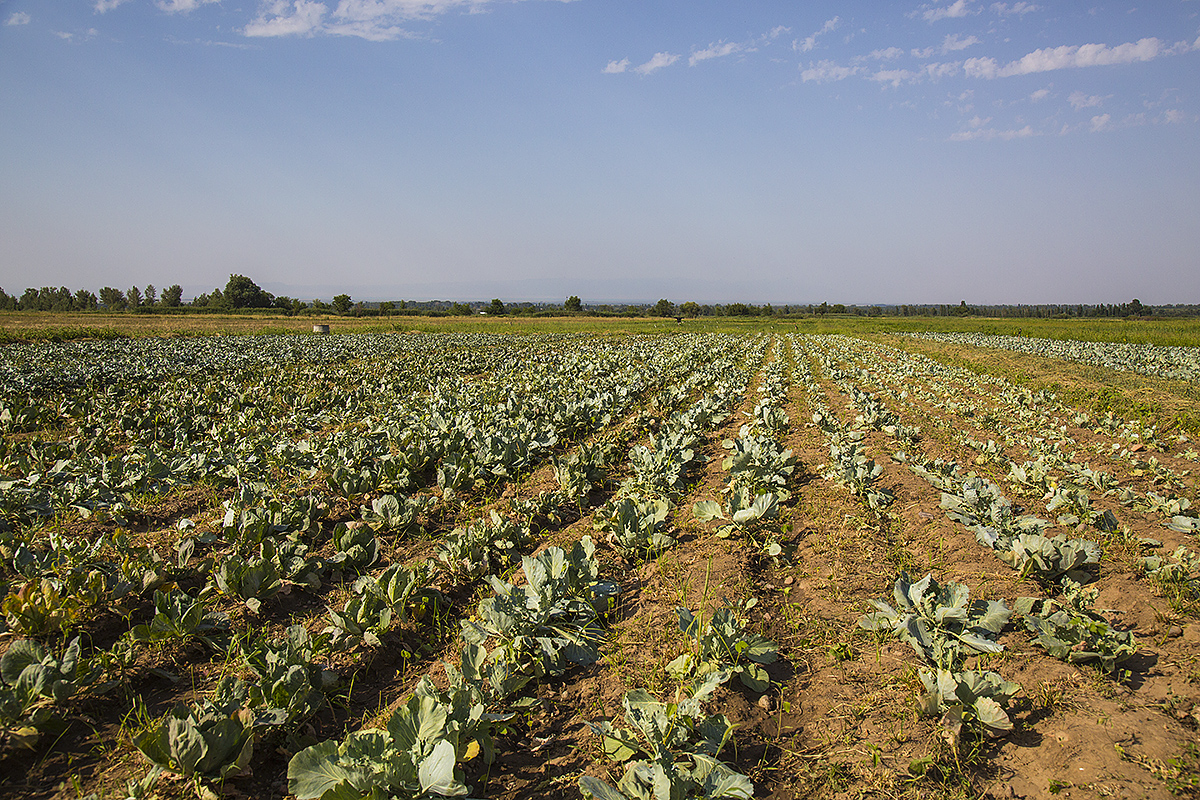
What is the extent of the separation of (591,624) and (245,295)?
128 meters

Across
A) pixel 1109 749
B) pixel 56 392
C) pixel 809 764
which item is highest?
pixel 56 392

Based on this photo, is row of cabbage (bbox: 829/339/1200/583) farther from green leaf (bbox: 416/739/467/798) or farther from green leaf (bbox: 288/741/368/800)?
green leaf (bbox: 288/741/368/800)

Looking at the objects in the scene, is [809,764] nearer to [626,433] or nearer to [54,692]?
[54,692]

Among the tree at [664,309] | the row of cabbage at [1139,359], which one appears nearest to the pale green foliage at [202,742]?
the row of cabbage at [1139,359]

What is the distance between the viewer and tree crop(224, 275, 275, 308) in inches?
4064

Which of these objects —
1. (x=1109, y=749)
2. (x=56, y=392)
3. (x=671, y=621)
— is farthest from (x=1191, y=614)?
(x=56, y=392)

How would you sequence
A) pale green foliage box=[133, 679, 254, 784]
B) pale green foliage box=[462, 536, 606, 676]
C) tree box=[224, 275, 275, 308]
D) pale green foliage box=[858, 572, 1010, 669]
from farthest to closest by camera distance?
tree box=[224, 275, 275, 308] → pale green foliage box=[462, 536, 606, 676] → pale green foliage box=[858, 572, 1010, 669] → pale green foliage box=[133, 679, 254, 784]

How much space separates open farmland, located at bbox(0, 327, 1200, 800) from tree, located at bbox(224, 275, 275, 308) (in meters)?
116

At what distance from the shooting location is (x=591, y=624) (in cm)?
348

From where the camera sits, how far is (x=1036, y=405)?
11.4 m

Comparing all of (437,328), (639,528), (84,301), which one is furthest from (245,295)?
(639,528)

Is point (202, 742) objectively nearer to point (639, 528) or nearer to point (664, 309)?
point (639, 528)

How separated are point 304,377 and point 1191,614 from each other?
1856cm

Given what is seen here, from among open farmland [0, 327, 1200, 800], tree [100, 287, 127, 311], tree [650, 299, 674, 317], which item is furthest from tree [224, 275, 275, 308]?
open farmland [0, 327, 1200, 800]
